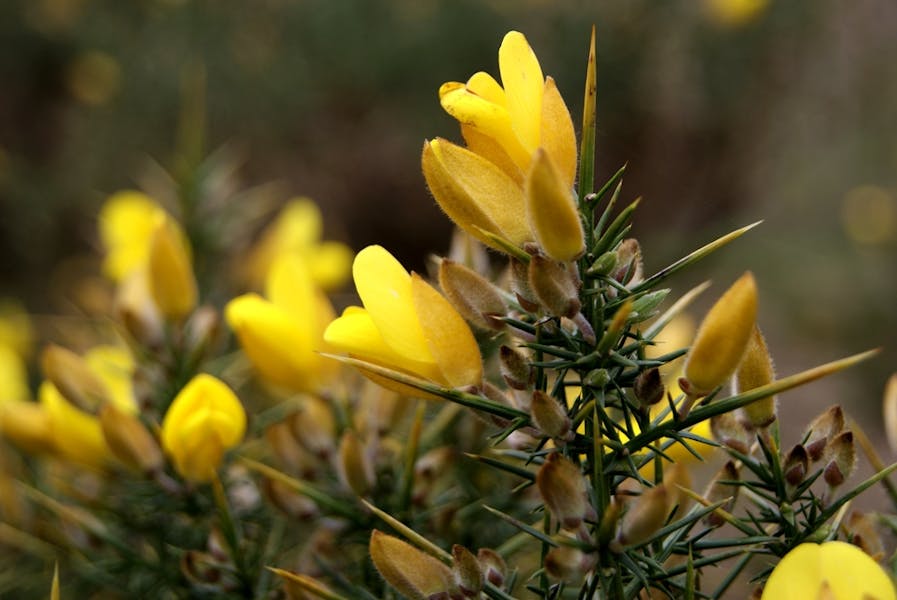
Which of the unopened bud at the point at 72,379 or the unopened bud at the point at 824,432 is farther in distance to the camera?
the unopened bud at the point at 72,379

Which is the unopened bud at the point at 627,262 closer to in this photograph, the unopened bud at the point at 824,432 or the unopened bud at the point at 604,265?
the unopened bud at the point at 604,265

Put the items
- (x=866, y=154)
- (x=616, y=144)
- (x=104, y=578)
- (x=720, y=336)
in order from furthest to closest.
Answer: (x=866, y=154), (x=616, y=144), (x=104, y=578), (x=720, y=336)

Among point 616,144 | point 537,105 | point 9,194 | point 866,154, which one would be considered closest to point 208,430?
point 537,105

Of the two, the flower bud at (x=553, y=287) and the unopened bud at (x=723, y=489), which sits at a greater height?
the flower bud at (x=553, y=287)

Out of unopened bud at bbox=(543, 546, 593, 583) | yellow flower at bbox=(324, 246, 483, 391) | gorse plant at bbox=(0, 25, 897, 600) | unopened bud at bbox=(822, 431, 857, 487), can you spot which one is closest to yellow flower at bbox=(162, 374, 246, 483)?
gorse plant at bbox=(0, 25, 897, 600)

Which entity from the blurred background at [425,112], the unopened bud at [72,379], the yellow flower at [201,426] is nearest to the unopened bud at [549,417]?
the yellow flower at [201,426]

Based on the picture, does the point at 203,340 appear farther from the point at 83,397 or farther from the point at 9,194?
the point at 9,194

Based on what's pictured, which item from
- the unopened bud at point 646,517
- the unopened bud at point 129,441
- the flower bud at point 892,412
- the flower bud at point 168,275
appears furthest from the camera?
the flower bud at point 168,275
